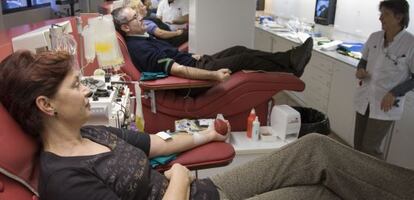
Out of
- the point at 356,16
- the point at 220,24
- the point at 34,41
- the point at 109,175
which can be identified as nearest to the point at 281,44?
the point at 356,16

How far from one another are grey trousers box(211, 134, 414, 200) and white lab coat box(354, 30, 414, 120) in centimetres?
113

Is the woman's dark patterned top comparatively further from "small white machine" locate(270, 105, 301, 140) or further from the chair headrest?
"small white machine" locate(270, 105, 301, 140)

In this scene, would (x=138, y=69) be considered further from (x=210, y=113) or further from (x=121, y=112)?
(x=121, y=112)

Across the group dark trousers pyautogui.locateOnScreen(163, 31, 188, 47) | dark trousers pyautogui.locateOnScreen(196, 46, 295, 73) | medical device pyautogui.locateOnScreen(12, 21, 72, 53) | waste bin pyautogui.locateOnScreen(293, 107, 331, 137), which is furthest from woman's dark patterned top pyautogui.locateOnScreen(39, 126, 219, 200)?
dark trousers pyautogui.locateOnScreen(163, 31, 188, 47)

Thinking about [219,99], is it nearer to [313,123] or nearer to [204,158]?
[313,123]

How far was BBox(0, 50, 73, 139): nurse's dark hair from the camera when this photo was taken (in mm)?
1062

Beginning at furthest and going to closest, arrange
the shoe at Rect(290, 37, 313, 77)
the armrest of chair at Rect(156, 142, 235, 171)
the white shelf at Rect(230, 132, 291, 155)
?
the shoe at Rect(290, 37, 313, 77), the white shelf at Rect(230, 132, 291, 155), the armrest of chair at Rect(156, 142, 235, 171)

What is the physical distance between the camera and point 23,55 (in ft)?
3.63

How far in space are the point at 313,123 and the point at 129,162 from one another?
5.39 ft

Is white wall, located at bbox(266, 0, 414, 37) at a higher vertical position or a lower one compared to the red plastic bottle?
higher

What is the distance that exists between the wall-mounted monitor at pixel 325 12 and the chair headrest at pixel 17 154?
3904 mm

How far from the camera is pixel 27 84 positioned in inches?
41.8

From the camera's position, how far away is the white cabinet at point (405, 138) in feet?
8.40

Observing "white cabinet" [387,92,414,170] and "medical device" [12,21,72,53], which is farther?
"white cabinet" [387,92,414,170]
